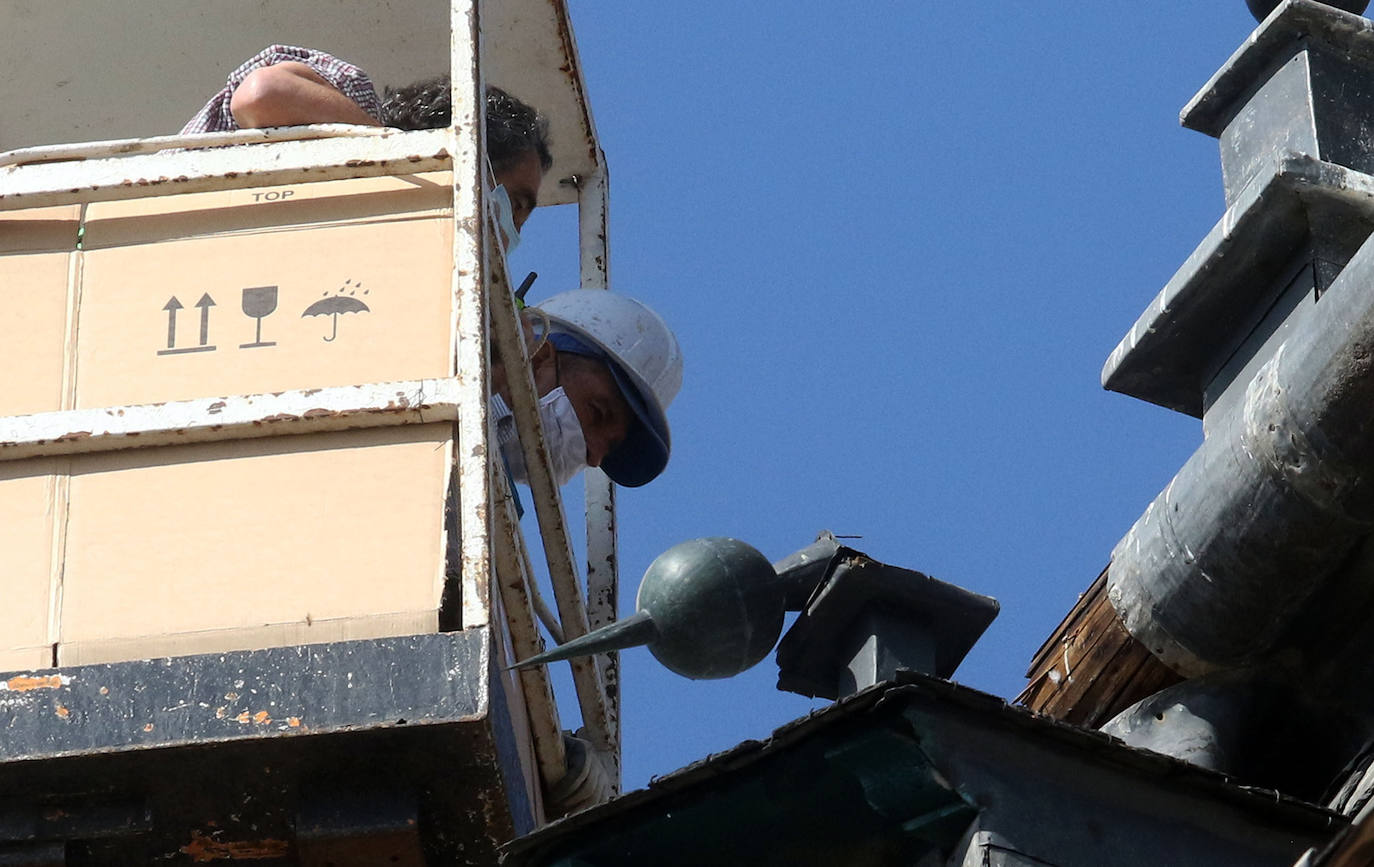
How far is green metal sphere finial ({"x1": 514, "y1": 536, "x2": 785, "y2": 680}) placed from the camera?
17.8 ft

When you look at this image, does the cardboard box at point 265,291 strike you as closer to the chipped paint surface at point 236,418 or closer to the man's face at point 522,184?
the chipped paint surface at point 236,418

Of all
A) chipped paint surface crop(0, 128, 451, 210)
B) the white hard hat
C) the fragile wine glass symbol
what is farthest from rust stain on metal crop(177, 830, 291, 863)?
the white hard hat

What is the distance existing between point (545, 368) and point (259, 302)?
186 centimetres

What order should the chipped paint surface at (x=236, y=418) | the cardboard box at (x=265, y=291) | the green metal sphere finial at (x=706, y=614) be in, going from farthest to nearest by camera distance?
the cardboard box at (x=265, y=291) < the chipped paint surface at (x=236, y=418) < the green metal sphere finial at (x=706, y=614)

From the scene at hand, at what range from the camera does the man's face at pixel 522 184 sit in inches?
349

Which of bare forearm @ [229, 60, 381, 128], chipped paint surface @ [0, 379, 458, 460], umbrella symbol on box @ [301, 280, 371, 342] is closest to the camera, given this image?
chipped paint surface @ [0, 379, 458, 460]

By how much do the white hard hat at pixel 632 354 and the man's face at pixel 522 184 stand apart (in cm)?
31

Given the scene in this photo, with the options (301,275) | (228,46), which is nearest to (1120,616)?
(301,275)

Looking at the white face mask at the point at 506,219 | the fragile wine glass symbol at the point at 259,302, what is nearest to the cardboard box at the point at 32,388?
the fragile wine glass symbol at the point at 259,302

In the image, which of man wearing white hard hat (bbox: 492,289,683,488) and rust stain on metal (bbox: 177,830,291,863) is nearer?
rust stain on metal (bbox: 177,830,291,863)

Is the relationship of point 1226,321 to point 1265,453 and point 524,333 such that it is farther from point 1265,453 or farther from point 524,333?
point 524,333

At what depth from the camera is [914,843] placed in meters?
5.44

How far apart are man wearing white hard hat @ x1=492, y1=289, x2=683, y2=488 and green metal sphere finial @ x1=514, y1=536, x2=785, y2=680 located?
3.22 meters

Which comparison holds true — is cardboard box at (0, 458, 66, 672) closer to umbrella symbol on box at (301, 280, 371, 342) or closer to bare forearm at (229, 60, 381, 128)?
umbrella symbol on box at (301, 280, 371, 342)
